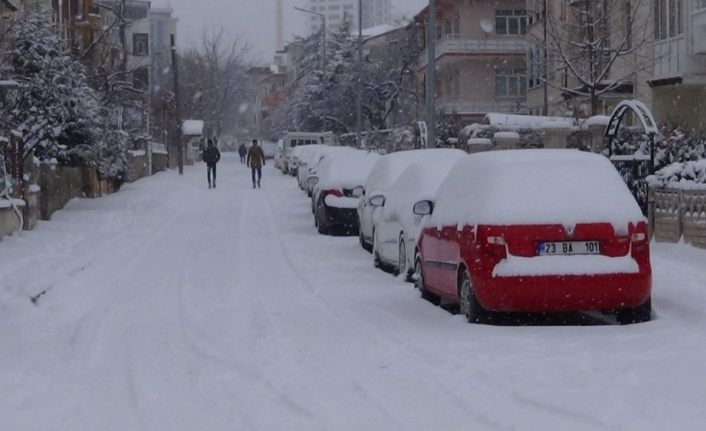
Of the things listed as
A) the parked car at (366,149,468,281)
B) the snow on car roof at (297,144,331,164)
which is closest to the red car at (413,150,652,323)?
the parked car at (366,149,468,281)

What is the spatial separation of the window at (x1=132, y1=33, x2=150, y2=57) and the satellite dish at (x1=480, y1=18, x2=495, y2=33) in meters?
45.1

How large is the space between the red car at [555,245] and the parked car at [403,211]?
3.60 metres

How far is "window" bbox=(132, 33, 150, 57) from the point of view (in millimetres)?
104381

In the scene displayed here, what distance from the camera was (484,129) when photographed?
31359mm

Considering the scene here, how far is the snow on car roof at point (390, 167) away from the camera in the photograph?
1845 centimetres

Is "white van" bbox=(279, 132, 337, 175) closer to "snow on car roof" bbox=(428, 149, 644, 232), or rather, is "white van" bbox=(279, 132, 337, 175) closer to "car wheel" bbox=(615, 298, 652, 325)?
"snow on car roof" bbox=(428, 149, 644, 232)

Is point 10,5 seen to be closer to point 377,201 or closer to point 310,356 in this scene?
point 377,201

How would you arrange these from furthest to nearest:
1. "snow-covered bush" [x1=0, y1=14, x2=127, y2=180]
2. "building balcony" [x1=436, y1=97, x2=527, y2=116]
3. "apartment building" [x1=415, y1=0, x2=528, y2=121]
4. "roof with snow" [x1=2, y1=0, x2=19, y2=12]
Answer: "building balcony" [x1=436, y1=97, x2=527, y2=116], "apartment building" [x1=415, y1=0, x2=528, y2=121], "roof with snow" [x1=2, y1=0, x2=19, y2=12], "snow-covered bush" [x1=0, y1=14, x2=127, y2=180]

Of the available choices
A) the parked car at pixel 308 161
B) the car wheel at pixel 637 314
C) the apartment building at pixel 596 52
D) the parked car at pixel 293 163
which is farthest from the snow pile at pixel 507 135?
the parked car at pixel 293 163

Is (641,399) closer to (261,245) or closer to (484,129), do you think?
(261,245)

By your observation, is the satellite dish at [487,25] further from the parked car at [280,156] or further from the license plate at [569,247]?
the license plate at [569,247]

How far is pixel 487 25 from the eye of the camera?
65250 millimetres

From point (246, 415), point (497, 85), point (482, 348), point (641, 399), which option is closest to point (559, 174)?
point (482, 348)

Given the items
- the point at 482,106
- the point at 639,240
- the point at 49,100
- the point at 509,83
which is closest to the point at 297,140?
the point at 482,106
